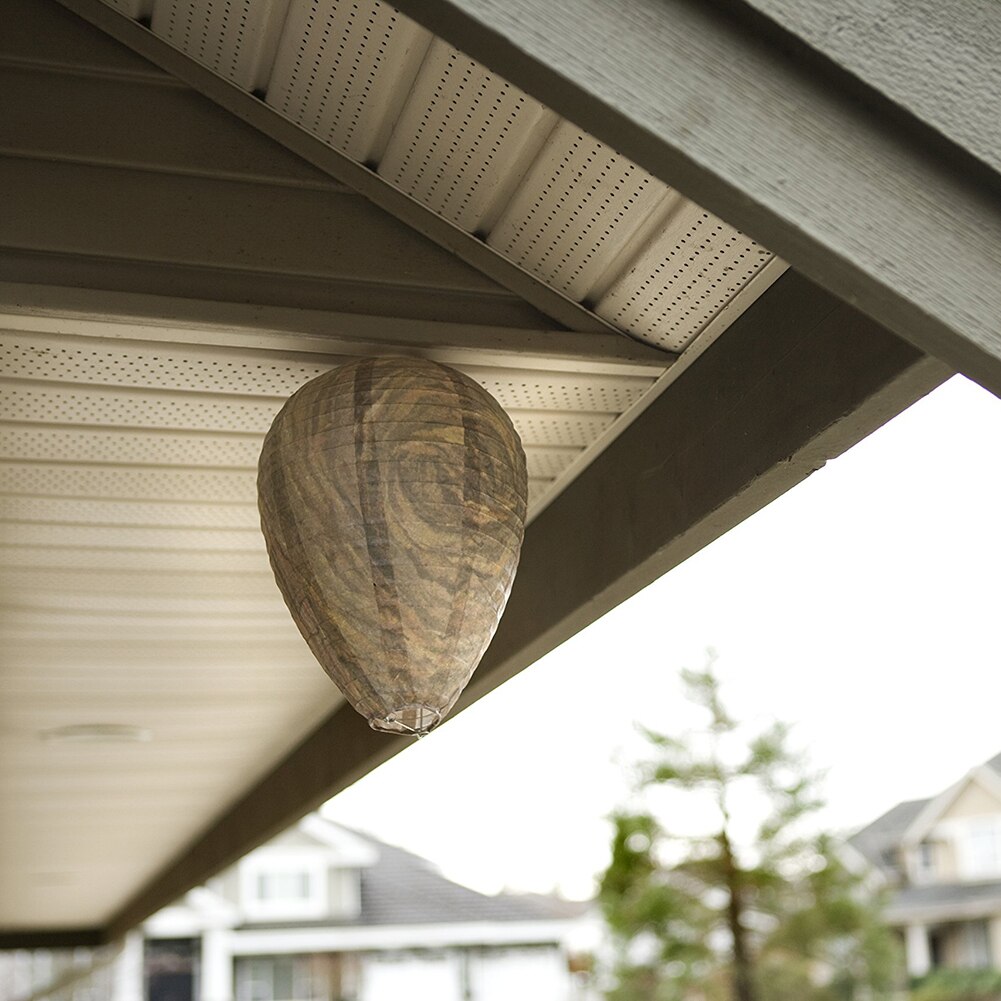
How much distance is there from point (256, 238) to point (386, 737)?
4.75 ft

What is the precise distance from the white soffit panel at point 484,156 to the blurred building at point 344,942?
1770 cm

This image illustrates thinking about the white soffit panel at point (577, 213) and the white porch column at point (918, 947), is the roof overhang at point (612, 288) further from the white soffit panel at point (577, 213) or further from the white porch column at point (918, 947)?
the white porch column at point (918, 947)

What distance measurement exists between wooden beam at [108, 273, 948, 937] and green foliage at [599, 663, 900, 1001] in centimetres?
1304

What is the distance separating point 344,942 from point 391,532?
→ 757 inches

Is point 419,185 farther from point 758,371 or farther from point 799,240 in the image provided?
point 799,240

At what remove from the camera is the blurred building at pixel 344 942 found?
18.6m

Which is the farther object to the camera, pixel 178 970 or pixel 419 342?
pixel 178 970

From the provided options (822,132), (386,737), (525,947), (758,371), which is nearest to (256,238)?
(758,371)

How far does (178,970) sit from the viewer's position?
18.9 meters

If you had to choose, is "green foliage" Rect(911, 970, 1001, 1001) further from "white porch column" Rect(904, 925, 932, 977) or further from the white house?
the white house

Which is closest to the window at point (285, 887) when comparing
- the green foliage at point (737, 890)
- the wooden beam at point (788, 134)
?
the green foliage at point (737, 890)

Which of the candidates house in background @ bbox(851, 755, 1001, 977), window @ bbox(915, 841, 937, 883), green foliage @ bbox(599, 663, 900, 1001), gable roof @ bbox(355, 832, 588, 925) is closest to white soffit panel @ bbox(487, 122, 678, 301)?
green foliage @ bbox(599, 663, 900, 1001)

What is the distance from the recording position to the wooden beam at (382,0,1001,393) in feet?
2.61

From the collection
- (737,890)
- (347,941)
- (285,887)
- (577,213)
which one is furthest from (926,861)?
(577,213)
